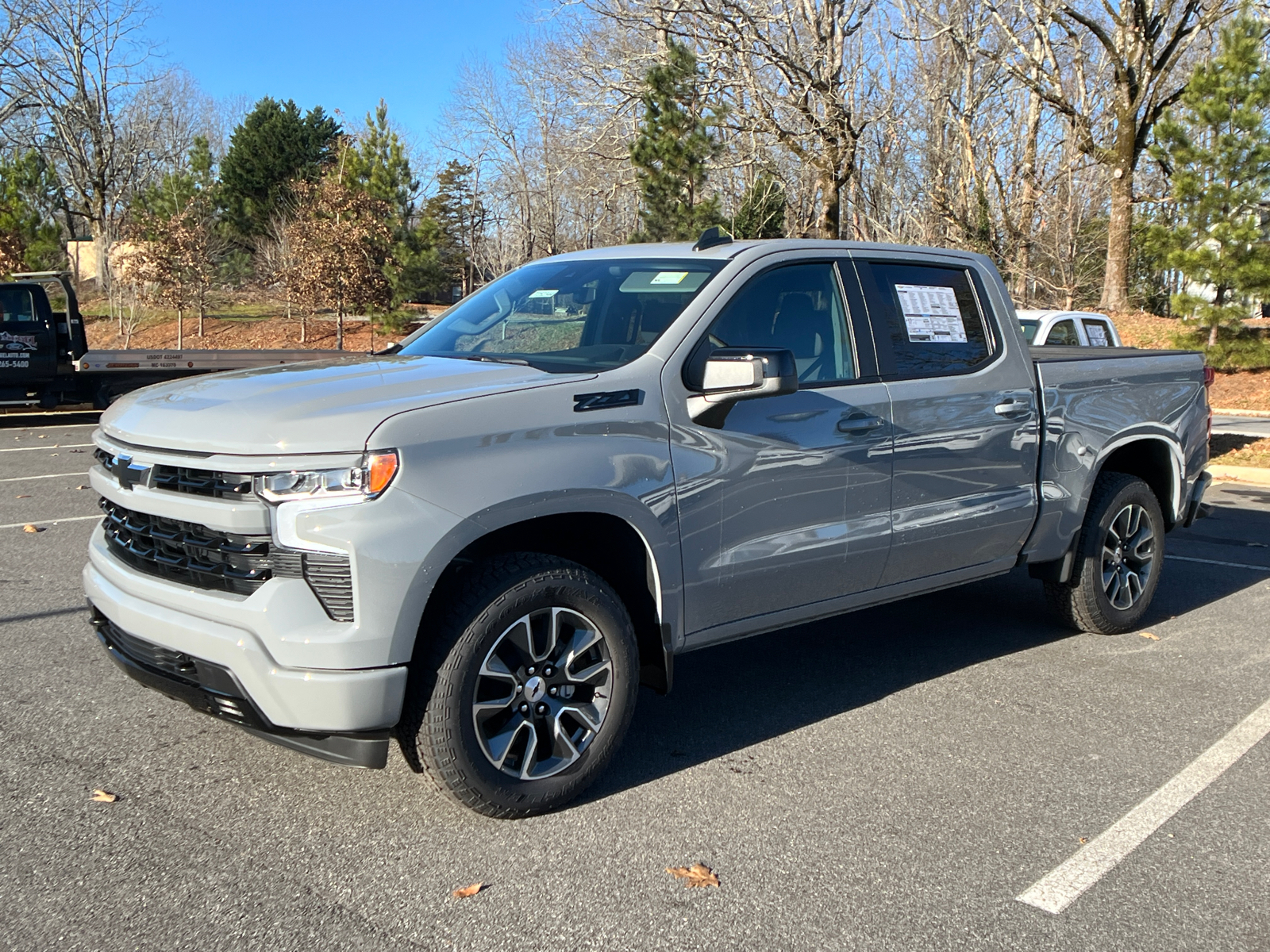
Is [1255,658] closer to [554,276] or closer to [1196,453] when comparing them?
[1196,453]

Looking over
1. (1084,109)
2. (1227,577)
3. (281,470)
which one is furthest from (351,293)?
(281,470)

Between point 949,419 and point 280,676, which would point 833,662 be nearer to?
point 949,419

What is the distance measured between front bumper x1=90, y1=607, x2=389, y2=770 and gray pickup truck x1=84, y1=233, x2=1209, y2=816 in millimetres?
12

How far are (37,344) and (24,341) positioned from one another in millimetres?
167

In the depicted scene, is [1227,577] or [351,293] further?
Answer: [351,293]

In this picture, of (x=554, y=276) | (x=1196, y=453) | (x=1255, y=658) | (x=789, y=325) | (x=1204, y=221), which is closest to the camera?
(x=789, y=325)

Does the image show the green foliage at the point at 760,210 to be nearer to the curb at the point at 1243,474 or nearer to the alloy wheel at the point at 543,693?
the curb at the point at 1243,474

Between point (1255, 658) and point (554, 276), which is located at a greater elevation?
point (554, 276)

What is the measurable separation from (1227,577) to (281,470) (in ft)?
21.8

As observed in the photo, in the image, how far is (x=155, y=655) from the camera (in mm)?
3510

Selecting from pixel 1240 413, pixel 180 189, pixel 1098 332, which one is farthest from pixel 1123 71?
pixel 180 189

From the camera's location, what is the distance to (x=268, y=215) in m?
Answer: 42.3

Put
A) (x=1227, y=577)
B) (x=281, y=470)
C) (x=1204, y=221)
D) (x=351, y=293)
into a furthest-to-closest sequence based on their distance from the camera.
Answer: (x=351, y=293), (x=1204, y=221), (x=1227, y=577), (x=281, y=470)

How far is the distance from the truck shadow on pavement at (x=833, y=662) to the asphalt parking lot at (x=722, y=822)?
0.08 ft
